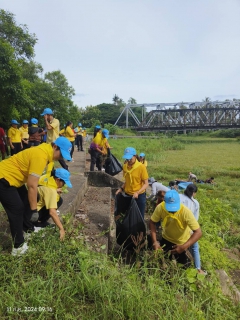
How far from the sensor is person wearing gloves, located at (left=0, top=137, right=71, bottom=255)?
2.58 metres

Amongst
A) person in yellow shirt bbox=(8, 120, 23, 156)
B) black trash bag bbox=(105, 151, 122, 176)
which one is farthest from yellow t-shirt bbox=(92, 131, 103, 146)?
person in yellow shirt bbox=(8, 120, 23, 156)

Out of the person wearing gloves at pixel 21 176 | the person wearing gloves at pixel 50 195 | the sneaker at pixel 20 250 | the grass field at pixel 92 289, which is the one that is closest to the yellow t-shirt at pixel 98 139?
the person wearing gloves at pixel 50 195

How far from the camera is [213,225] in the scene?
16.7ft

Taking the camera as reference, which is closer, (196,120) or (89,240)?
(89,240)

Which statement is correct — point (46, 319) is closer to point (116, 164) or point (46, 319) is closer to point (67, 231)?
point (67, 231)

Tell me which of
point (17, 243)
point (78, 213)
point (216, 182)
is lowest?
point (216, 182)

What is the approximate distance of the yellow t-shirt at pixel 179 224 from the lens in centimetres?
325

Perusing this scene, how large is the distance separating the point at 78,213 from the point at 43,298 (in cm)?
251

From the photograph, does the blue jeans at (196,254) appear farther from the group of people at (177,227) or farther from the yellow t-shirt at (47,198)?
the yellow t-shirt at (47,198)

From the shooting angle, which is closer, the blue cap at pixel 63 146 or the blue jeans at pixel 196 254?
the blue cap at pixel 63 146

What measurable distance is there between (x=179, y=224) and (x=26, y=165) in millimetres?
1845

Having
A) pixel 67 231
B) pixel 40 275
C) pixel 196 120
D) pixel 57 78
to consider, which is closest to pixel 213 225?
pixel 67 231

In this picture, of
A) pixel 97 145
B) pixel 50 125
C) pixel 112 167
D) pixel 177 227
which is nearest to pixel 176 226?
pixel 177 227

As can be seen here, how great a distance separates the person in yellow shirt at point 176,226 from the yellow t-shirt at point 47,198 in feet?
4.07
